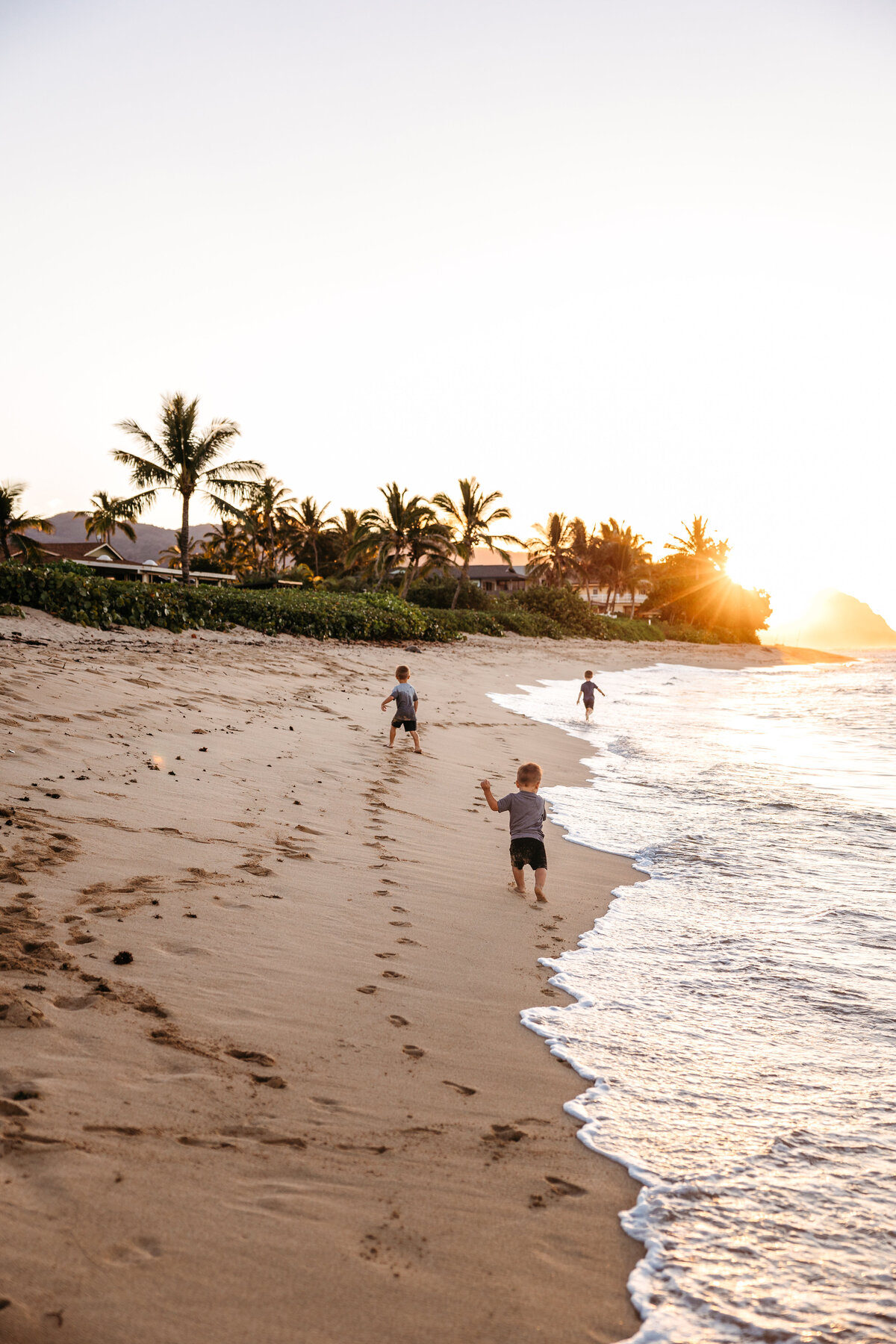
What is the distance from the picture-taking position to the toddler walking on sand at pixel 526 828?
6.16m

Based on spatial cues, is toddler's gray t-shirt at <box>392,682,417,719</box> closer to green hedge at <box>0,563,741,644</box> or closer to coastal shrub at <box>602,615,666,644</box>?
green hedge at <box>0,563,741,644</box>

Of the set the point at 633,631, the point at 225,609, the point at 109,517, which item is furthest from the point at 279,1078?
the point at 633,631

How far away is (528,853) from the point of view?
6199 millimetres

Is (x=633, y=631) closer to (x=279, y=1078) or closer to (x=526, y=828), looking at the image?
(x=526, y=828)

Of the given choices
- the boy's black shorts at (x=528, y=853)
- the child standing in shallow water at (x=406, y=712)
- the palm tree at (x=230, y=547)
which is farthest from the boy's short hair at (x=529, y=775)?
the palm tree at (x=230, y=547)

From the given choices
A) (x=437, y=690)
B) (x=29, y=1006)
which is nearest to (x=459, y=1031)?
(x=29, y=1006)

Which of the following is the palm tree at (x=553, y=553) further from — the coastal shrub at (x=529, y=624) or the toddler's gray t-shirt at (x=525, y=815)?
the toddler's gray t-shirt at (x=525, y=815)

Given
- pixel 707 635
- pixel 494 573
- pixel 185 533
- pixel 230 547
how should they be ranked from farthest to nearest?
pixel 494 573, pixel 707 635, pixel 230 547, pixel 185 533

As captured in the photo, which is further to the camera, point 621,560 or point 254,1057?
point 621,560

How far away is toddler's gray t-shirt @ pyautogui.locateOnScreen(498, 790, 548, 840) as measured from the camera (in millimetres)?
6281

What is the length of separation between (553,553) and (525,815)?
6732 cm

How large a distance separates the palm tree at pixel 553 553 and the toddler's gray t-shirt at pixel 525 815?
6510 centimetres

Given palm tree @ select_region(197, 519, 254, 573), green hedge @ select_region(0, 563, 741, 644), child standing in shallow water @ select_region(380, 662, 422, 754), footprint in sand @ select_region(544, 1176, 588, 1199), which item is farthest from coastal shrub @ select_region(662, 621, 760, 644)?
footprint in sand @ select_region(544, 1176, 588, 1199)

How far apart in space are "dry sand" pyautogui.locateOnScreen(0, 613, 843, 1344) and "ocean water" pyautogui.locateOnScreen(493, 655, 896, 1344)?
7.1 inches
